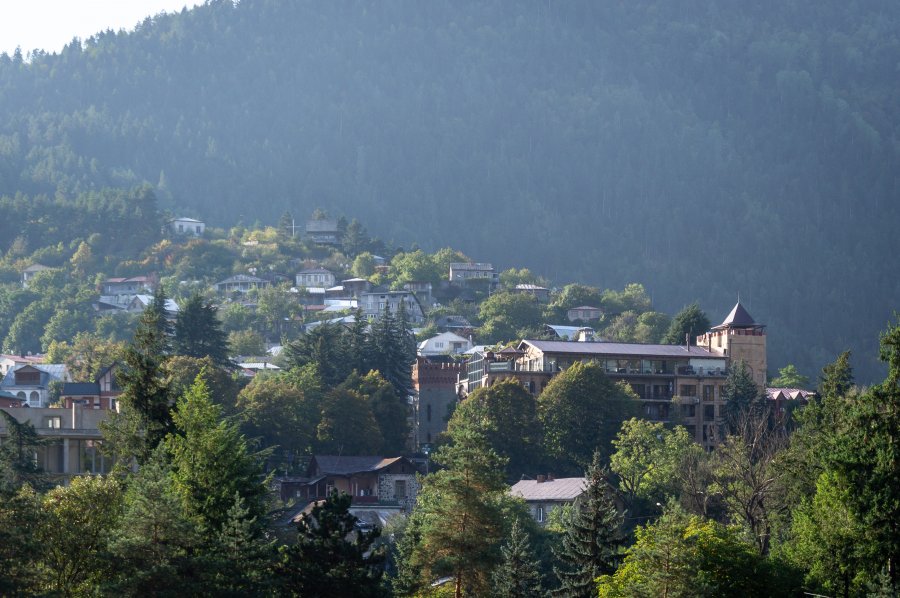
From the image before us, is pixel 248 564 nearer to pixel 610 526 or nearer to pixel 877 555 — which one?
pixel 610 526

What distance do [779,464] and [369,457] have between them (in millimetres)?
37865

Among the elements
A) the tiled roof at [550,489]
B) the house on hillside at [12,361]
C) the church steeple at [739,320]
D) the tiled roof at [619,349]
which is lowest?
the tiled roof at [550,489]

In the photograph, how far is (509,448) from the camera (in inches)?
4395

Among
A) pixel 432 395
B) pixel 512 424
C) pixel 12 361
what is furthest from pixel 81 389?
pixel 12 361

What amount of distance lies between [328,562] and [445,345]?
359 ft

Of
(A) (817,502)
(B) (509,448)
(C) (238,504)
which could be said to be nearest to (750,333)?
(B) (509,448)

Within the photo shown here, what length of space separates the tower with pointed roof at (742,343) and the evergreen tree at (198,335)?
37.0 m

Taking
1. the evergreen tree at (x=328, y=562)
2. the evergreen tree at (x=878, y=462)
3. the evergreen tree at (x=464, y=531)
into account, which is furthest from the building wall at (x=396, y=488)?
the evergreen tree at (x=878, y=462)

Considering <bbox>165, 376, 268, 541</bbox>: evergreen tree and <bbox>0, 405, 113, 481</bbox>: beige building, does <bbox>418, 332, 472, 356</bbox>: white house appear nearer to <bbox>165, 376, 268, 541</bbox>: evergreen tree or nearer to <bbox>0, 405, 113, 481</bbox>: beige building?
<bbox>0, 405, 113, 481</bbox>: beige building

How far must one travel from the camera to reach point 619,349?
13162cm

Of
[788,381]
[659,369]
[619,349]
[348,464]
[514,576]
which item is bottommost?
Answer: [348,464]

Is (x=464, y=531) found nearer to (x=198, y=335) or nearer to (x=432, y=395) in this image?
(x=198, y=335)

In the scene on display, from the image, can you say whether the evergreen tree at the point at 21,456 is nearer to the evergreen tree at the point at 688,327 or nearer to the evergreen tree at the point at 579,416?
the evergreen tree at the point at 579,416

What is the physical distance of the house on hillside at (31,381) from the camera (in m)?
140
